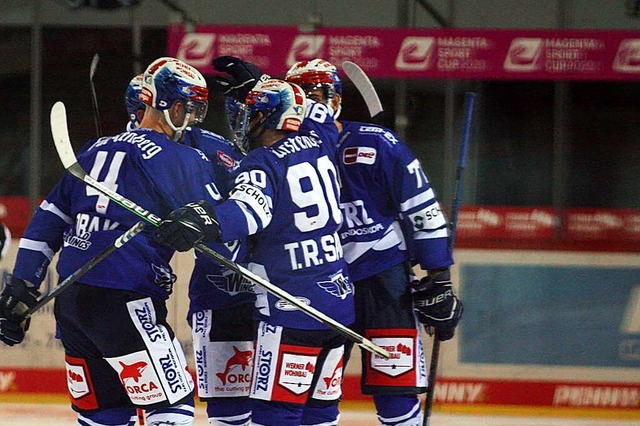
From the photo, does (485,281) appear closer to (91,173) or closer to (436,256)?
(436,256)

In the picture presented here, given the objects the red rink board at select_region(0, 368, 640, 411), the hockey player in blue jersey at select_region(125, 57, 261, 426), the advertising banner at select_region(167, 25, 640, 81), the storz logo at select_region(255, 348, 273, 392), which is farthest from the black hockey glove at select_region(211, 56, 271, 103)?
the red rink board at select_region(0, 368, 640, 411)

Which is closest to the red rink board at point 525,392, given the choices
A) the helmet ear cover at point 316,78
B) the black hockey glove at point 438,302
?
the black hockey glove at point 438,302

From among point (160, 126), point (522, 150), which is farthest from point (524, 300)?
point (160, 126)

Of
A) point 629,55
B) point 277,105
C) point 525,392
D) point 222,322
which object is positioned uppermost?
point 277,105

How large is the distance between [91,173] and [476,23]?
3350 millimetres

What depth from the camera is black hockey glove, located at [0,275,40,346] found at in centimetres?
358

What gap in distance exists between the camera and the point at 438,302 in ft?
12.7

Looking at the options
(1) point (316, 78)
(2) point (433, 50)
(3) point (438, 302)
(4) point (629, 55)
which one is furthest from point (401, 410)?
(4) point (629, 55)

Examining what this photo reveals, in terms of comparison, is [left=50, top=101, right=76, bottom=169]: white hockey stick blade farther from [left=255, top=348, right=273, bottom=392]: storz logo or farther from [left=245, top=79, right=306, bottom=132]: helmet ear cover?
[left=255, top=348, right=273, bottom=392]: storz logo

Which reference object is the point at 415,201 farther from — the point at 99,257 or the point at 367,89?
the point at 99,257

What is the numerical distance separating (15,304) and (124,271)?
0.35 m

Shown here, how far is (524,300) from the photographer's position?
247 inches

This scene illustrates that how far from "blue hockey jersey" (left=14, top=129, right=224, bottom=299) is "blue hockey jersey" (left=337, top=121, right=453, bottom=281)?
1.74ft

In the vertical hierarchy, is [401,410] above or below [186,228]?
below
